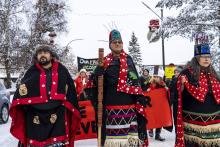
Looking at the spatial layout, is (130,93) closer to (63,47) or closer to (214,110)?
(214,110)

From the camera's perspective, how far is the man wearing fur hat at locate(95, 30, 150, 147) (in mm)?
5441

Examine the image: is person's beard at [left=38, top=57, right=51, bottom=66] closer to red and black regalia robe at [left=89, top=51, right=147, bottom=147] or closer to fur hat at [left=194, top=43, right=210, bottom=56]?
red and black regalia robe at [left=89, top=51, right=147, bottom=147]

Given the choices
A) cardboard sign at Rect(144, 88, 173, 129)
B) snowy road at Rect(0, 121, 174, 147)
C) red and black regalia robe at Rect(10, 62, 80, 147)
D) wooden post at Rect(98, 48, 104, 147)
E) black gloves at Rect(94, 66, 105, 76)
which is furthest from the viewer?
cardboard sign at Rect(144, 88, 173, 129)

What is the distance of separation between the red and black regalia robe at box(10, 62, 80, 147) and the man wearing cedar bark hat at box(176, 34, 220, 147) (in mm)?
1456

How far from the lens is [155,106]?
11.1m

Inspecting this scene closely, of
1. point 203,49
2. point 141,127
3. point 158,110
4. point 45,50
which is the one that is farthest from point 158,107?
point 45,50

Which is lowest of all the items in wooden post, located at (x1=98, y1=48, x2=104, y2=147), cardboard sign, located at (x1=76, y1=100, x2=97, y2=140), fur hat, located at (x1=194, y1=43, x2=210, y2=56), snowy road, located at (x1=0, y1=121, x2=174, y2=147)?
snowy road, located at (x1=0, y1=121, x2=174, y2=147)

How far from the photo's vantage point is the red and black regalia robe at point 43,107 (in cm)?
498

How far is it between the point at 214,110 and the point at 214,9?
14448 mm

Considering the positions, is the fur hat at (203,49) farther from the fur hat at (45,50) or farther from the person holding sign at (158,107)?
the person holding sign at (158,107)

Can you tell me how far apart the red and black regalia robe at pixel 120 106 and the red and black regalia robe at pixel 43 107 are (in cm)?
45

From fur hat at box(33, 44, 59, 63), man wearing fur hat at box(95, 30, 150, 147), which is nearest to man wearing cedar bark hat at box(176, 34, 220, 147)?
man wearing fur hat at box(95, 30, 150, 147)

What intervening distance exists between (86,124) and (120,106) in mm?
4788

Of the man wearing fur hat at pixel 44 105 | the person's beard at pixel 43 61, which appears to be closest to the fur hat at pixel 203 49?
the man wearing fur hat at pixel 44 105
